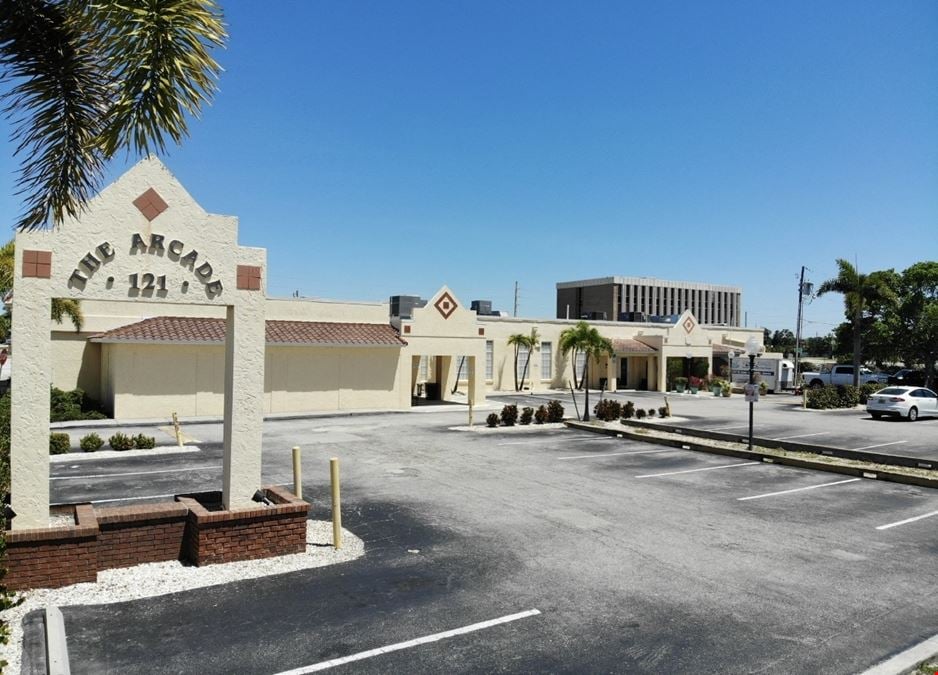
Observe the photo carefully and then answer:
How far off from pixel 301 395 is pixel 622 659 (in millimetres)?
23016

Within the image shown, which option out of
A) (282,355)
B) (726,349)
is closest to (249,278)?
(282,355)

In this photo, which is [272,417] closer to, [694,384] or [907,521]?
[907,521]

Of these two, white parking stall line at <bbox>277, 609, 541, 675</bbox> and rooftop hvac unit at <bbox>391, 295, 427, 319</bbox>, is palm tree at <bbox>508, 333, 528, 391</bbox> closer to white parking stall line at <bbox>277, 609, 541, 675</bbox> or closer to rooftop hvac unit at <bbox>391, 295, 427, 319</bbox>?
rooftop hvac unit at <bbox>391, 295, 427, 319</bbox>

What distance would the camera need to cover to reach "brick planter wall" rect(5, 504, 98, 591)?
25.9 ft

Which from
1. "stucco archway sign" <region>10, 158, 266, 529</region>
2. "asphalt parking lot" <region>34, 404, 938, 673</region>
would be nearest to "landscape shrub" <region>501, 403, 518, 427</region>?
"asphalt parking lot" <region>34, 404, 938, 673</region>

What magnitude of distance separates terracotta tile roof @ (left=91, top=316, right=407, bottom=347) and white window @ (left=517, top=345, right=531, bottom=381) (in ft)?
37.0

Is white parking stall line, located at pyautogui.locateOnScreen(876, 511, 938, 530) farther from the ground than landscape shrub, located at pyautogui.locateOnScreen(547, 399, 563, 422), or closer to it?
A: closer to it

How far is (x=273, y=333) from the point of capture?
2733 cm

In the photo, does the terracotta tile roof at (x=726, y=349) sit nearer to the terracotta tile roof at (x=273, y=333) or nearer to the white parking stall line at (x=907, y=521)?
the terracotta tile roof at (x=273, y=333)

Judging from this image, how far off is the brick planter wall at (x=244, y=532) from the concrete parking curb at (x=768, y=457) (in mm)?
12993

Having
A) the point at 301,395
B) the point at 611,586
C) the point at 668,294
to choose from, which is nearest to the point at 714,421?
the point at 301,395

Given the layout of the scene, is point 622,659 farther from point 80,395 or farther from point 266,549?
point 80,395

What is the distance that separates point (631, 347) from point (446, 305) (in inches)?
631

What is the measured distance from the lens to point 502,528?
1106 cm
